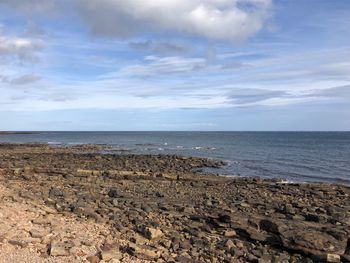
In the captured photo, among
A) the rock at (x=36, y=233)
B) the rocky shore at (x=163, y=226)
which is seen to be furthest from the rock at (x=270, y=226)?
the rock at (x=36, y=233)

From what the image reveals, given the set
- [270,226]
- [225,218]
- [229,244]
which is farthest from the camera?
[225,218]

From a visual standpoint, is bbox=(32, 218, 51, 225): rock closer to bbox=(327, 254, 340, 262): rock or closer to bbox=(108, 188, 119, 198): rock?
bbox=(108, 188, 119, 198): rock

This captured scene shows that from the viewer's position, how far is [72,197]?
1603 centimetres

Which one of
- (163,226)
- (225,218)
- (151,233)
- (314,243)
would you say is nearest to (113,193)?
(163,226)

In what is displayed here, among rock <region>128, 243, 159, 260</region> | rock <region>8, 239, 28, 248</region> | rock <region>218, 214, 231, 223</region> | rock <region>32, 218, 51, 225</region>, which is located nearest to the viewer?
rock <region>128, 243, 159, 260</region>

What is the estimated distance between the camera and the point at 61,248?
945 centimetres

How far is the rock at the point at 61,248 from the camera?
9234 mm

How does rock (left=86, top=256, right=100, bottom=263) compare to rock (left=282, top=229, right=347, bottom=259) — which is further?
rock (left=282, top=229, right=347, bottom=259)

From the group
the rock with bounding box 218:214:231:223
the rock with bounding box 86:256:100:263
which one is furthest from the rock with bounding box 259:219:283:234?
the rock with bounding box 86:256:100:263

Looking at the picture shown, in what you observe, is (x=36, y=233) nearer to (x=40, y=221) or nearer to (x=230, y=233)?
(x=40, y=221)

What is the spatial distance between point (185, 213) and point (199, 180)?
37.3 ft

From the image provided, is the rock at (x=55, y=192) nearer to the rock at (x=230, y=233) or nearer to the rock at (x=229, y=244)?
the rock at (x=230, y=233)

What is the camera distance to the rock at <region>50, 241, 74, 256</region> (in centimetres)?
923

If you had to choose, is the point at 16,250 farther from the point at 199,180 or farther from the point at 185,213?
the point at 199,180
